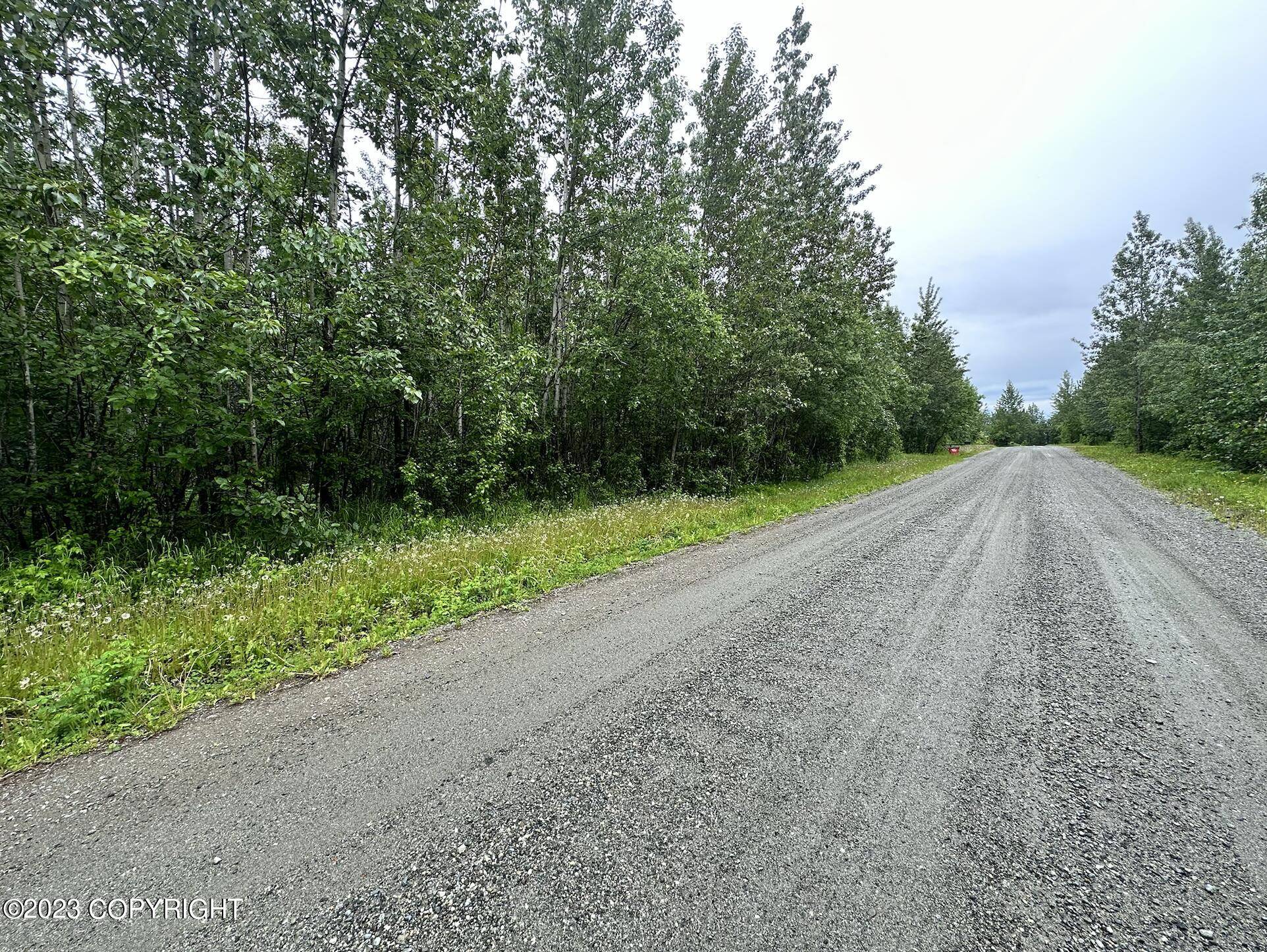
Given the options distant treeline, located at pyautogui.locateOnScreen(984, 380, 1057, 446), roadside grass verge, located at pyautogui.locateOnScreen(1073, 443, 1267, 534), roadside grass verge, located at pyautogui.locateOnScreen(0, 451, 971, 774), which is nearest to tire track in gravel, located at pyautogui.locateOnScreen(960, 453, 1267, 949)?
roadside grass verge, located at pyautogui.locateOnScreen(0, 451, 971, 774)

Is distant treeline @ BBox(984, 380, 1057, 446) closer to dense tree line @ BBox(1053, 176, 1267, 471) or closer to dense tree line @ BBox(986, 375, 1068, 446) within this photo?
dense tree line @ BBox(986, 375, 1068, 446)

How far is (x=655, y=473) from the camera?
37.2 ft

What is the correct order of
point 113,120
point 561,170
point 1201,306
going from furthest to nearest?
1. point 1201,306
2. point 561,170
3. point 113,120

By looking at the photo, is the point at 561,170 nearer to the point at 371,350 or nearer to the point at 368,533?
the point at 371,350

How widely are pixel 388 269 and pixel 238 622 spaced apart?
5231 mm

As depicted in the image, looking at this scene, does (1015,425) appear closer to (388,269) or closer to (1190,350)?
(1190,350)

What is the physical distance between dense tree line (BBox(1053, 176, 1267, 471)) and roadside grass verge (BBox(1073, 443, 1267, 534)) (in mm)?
817

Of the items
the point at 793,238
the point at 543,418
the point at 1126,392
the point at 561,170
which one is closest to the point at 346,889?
the point at 543,418

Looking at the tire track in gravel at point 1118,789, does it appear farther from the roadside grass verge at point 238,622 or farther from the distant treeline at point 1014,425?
the distant treeline at point 1014,425

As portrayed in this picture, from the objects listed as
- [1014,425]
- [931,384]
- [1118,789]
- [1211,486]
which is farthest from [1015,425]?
[1118,789]

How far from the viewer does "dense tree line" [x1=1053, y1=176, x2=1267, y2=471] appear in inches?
472

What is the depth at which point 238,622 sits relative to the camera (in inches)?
129

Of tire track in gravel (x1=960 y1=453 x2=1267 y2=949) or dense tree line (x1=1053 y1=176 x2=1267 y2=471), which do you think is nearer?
tire track in gravel (x1=960 y1=453 x2=1267 y2=949)

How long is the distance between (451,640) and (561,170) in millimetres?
9750
